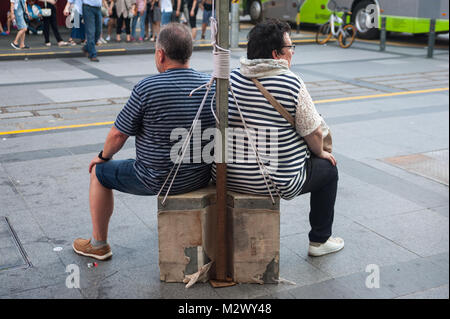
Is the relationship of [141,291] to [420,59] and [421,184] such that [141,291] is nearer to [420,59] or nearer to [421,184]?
[421,184]

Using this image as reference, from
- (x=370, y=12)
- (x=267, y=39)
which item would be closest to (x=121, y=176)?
(x=267, y=39)

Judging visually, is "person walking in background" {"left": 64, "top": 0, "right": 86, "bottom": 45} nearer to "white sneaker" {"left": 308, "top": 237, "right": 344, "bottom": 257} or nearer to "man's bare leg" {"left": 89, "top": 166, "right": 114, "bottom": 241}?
"man's bare leg" {"left": 89, "top": 166, "right": 114, "bottom": 241}

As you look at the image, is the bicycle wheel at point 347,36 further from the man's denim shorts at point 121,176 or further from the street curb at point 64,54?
the man's denim shorts at point 121,176

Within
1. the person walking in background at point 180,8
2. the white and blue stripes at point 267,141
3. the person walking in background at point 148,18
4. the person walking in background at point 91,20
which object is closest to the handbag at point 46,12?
the person walking in background at point 91,20

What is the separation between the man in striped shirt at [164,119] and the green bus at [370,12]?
38.8 ft

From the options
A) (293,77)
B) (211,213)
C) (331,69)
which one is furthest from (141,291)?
(331,69)

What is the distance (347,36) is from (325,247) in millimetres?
12354

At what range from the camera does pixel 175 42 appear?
3287 millimetres

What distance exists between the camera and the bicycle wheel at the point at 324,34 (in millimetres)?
16016

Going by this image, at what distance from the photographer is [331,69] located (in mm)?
11695
